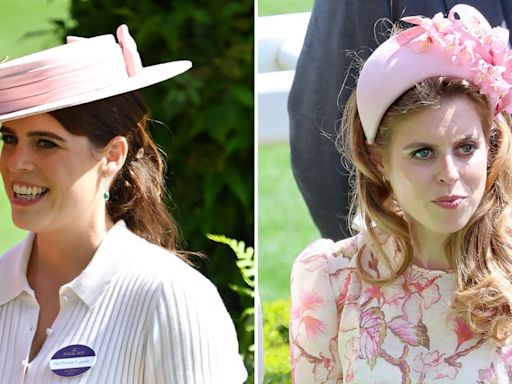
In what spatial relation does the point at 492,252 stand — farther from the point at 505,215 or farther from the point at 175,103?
the point at 175,103

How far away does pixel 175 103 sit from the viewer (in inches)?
219

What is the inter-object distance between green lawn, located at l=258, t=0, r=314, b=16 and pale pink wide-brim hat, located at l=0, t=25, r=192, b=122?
5.63 ft

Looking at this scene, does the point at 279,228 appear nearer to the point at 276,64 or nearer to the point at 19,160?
the point at 276,64

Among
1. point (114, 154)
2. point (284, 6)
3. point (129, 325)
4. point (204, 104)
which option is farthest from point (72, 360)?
point (204, 104)

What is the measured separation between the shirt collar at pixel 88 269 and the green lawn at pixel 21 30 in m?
2.12

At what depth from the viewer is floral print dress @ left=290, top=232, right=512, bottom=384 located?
3115 mm

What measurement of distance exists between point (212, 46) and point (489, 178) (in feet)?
8.71

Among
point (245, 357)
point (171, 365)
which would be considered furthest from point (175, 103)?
point (171, 365)

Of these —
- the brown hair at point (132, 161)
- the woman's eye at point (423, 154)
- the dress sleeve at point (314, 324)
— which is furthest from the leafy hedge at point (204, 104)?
the woman's eye at point (423, 154)

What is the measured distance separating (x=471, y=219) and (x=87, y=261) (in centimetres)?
93

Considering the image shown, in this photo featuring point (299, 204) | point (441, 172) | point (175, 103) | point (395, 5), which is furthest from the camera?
point (299, 204)

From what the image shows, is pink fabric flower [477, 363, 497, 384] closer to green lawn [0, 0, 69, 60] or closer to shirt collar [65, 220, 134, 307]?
shirt collar [65, 220, 134, 307]

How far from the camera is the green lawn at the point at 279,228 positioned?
643 cm

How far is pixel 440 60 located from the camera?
10.2 ft
